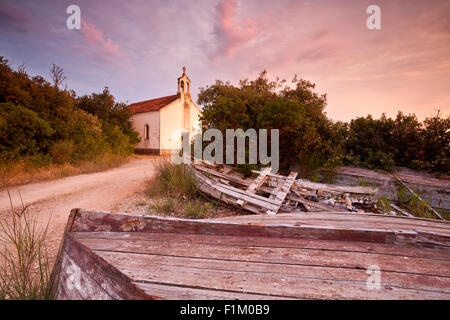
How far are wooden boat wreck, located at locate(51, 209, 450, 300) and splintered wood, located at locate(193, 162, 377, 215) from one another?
2.42 m

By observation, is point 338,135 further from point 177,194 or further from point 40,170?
point 40,170

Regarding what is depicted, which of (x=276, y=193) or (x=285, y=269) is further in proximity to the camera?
(x=276, y=193)

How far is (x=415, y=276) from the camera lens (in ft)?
3.84

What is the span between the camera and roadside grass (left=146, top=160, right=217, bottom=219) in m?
4.49

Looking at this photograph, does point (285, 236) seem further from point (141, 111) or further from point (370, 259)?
point (141, 111)

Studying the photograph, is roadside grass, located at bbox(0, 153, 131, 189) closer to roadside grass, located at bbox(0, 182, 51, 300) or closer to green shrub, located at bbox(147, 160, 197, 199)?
green shrub, located at bbox(147, 160, 197, 199)

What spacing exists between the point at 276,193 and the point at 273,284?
3.81 m

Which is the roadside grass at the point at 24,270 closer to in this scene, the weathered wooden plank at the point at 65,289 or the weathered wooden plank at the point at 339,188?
the weathered wooden plank at the point at 65,289

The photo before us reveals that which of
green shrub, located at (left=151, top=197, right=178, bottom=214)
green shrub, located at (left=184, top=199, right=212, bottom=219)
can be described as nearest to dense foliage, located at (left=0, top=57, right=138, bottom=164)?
green shrub, located at (left=151, top=197, right=178, bottom=214)

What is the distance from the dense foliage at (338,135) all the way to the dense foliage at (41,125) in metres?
7.22

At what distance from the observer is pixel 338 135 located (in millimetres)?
7293

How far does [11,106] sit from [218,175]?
8.87 metres

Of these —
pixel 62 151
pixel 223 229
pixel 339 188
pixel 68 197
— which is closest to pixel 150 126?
pixel 62 151

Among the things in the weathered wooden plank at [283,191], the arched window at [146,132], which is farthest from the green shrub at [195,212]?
the arched window at [146,132]
